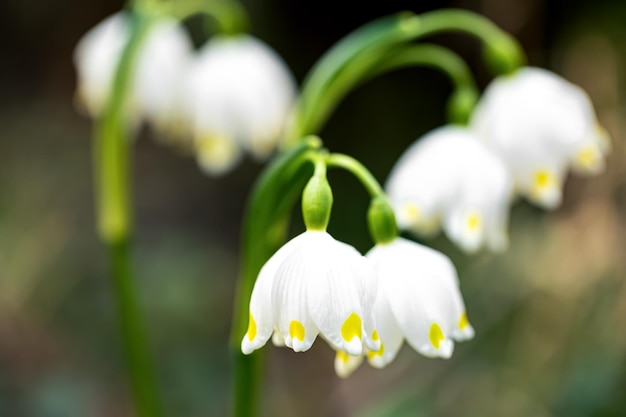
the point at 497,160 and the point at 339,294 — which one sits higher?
the point at 339,294

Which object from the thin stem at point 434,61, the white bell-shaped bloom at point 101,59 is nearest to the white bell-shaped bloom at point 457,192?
the thin stem at point 434,61

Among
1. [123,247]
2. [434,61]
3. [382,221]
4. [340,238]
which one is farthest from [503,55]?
[340,238]

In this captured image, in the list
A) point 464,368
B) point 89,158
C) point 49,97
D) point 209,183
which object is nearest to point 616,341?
point 464,368

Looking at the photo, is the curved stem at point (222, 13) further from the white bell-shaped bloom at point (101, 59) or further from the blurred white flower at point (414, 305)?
the blurred white flower at point (414, 305)

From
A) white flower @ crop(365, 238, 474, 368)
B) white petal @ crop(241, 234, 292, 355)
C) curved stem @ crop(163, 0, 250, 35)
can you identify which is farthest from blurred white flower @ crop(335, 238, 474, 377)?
curved stem @ crop(163, 0, 250, 35)

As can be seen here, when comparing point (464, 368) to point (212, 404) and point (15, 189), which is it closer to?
point (212, 404)

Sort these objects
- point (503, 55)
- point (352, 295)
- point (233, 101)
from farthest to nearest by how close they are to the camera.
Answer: point (233, 101) → point (503, 55) → point (352, 295)

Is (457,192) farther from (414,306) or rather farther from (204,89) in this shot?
(204,89)
